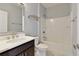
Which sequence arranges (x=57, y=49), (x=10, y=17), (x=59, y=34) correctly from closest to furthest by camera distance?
(x=10, y=17)
(x=57, y=49)
(x=59, y=34)

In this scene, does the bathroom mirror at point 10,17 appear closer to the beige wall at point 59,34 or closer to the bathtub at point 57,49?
the bathtub at point 57,49

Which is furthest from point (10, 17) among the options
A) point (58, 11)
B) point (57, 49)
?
point (58, 11)

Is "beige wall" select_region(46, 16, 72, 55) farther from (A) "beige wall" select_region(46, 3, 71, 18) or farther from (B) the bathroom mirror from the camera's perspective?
(B) the bathroom mirror

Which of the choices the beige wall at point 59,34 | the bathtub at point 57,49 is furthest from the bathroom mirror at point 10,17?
the beige wall at point 59,34

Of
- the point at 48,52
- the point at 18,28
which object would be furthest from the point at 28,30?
the point at 48,52

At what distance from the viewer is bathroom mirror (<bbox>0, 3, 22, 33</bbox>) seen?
1.73 m

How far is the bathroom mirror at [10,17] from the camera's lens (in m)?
1.73

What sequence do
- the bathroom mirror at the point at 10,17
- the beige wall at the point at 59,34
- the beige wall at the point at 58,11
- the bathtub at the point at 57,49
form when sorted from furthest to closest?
the beige wall at the point at 58,11 → the beige wall at the point at 59,34 → the bathtub at the point at 57,49 → the bathroom mirror at the point at 10,17

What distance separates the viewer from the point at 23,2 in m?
2.20

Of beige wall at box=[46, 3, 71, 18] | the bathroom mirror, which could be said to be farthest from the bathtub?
the bathroom mirror

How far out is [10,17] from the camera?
1913 millimetres

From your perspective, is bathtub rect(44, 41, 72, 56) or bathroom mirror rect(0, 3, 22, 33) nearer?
bathroom mirror rect(0, 3, 22, 33)

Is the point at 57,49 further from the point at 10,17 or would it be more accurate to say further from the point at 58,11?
the point at 10,17

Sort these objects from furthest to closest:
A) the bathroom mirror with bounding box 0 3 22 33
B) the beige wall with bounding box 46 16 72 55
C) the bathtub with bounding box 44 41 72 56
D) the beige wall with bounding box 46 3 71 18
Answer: the beige wall with bounding box 46 3 71 18
the beige wall with bounding box 46 16 72 55
the bathtub with bounding box 44 41 72 56
the bathroom mirror with bounding box 0 3 22 33
